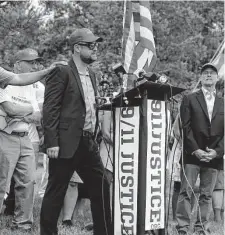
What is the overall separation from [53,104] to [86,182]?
822 millimetres

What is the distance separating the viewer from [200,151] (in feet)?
21.8

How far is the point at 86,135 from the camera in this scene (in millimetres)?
5062

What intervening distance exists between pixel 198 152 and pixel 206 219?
823mm

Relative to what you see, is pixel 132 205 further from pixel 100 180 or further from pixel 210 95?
pixel 210 95

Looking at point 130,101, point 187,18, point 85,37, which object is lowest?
point 130,101

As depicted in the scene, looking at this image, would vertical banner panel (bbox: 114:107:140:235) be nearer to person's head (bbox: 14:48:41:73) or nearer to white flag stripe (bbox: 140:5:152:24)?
person's head (bbox: 14:48:41:73)

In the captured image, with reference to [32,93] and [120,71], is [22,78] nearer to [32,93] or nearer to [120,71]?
[120,71]

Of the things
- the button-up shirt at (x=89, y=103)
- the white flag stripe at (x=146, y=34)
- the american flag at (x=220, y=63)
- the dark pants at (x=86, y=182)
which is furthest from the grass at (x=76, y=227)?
the american flag at (x=220, y=63)

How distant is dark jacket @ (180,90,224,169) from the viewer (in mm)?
6738

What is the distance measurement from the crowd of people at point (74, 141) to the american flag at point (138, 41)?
0.69 meters

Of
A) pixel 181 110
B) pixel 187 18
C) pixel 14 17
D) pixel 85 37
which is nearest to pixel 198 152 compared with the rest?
pixel 181 110

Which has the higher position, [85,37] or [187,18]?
[187,18]

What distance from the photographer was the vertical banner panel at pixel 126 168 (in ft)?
15.6

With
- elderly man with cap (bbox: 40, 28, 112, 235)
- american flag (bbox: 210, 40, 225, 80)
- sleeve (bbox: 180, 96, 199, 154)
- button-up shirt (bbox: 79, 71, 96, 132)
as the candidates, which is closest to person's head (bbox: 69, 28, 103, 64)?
elderly man with cap (bbox: 40, 28, 112, 235)
